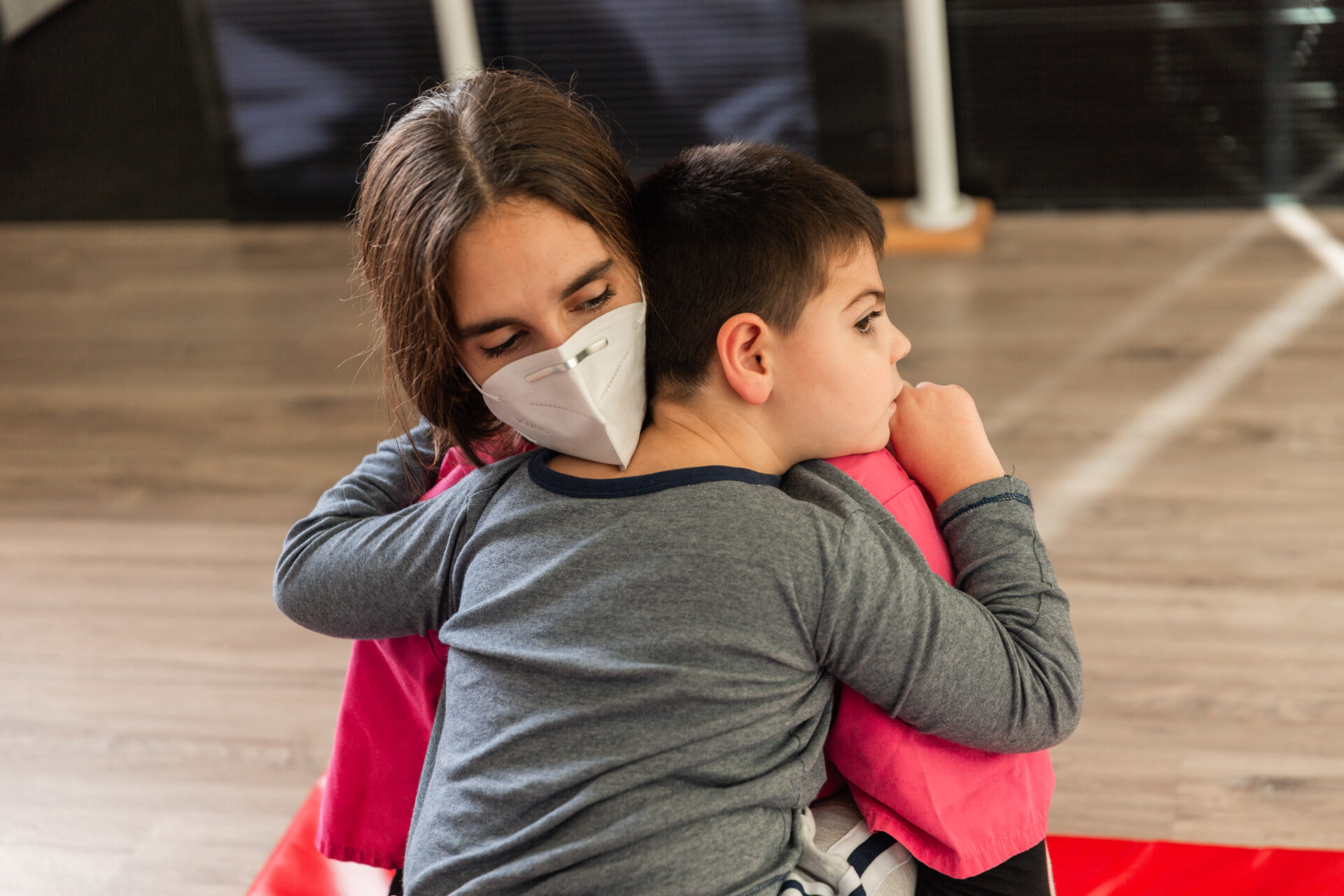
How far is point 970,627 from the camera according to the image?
2.91ft

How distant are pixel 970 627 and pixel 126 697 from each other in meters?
1.51

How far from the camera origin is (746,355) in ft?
3.20

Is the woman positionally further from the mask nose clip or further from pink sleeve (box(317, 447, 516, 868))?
pink sleeve (box(317, 447, 516, 868))

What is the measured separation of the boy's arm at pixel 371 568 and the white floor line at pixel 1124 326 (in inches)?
57.1

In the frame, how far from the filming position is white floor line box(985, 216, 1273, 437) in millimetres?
2344

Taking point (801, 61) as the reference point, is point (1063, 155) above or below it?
below

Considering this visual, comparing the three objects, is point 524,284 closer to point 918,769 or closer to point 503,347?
point 503,347

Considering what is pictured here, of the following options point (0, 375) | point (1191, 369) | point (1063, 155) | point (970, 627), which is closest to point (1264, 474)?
point (1191, 369)

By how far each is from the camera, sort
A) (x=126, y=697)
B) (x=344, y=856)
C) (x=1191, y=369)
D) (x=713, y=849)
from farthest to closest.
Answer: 1. (x=1191, y=369)
2. (x=126, y=697)
3. (x=344, y=856)
4. (x=713, y=849)

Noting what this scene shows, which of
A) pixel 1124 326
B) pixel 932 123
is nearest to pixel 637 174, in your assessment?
pixel 932 123

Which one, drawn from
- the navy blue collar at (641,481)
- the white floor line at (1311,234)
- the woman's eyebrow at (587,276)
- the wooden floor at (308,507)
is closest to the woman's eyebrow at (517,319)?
the woman's eyebrow at (587,276)

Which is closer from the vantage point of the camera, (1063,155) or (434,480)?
(434,480)

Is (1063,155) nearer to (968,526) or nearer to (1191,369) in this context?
(1191,369)

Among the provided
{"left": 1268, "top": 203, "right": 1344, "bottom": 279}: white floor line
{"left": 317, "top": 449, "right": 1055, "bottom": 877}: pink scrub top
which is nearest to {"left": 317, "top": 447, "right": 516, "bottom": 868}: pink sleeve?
{"left": 317, "top": 449, "right": 1055, "bottom": 877}: pink scrub top
